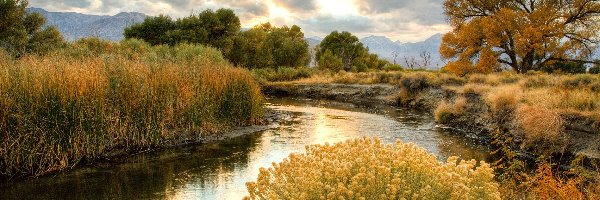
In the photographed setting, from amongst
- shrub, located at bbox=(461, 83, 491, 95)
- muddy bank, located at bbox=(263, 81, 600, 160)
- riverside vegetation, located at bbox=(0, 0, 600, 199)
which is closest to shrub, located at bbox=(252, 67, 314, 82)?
muddy bank, located at bbox=(263, 81, 600, 160)

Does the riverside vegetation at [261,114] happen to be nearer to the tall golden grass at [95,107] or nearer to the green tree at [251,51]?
the tall golden grass at [95,107]

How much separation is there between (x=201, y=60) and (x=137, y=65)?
5060 mm

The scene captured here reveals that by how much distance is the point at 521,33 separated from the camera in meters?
32.2

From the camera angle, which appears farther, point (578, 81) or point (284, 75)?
point (284, 75)

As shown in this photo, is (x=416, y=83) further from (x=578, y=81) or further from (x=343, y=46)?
(x=343, y=46)

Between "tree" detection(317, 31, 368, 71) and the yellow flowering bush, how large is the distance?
73076mm

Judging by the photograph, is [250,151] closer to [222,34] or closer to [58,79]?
[58,79]

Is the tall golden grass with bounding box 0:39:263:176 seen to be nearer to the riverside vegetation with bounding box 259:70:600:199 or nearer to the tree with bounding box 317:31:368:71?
the riverside vegetation with bounding box 259:70:600:199

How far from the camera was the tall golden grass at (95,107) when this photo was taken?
10039mm

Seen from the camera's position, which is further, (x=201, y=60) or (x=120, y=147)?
(x=201, y=60)

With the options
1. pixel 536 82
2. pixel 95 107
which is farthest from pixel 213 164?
pixel 536 82

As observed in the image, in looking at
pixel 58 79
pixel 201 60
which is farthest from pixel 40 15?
pixel 58 79

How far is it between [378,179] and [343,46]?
75.5 m

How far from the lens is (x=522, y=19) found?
32.1 metres
